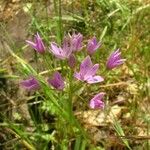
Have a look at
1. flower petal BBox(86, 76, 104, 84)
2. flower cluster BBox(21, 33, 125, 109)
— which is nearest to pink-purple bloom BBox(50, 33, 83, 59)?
flower cluster BBox(21, 33, 125, 109)

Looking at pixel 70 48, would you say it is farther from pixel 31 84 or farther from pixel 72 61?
pixel 31 84

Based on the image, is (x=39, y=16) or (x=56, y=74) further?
(x=39, y=16)

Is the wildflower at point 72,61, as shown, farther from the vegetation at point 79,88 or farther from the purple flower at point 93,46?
the purple flower at point 93,46

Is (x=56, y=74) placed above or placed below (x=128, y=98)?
above

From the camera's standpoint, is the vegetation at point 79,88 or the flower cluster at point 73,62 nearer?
the flower cluster at point 73,62

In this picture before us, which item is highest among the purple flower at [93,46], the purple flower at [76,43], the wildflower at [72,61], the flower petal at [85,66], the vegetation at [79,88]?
the purple flower at [76,43]

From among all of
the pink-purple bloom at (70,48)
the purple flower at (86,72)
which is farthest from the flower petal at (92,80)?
the pink-purple bloom at (70,48)

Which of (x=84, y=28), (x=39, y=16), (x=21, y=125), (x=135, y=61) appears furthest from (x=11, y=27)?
(x=21, y=125)

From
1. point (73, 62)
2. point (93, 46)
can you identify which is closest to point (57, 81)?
point (73, 62)

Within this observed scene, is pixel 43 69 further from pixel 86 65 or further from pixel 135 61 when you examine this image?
pixel 86 65

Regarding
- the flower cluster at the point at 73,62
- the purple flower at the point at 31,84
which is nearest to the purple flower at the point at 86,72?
the flower cluster at the point at 73,62

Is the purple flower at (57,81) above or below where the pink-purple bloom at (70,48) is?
below
